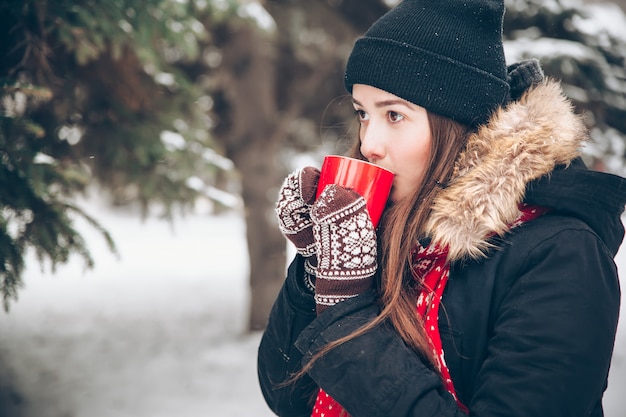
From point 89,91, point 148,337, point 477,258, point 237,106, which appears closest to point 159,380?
point 148,337

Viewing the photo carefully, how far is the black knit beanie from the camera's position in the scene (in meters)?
1.64

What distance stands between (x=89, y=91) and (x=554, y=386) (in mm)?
3461

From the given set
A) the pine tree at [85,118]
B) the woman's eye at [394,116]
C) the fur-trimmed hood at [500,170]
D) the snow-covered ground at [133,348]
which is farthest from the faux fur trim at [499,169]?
the snow-covered ground at [133,348]

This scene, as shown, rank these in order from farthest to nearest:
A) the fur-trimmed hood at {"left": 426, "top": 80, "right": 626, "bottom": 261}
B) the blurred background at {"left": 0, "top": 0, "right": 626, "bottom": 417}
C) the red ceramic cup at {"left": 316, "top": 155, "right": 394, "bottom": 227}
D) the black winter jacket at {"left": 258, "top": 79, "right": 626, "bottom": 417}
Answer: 1. the blurred background at {"left": 0, "top": 0, "right": 626, "bottom": 417}
2. the red ceramic cup at {"left": 316, "top": 155, "right": 394, "bottom": 227}
3. the fur-trimmed hood at {"left": 426, "top": 80, "right": 626, "bottom": 261}
4. the black winter jacket at {"left": 258, "top": 79, "right": 626, "bottom": 417}

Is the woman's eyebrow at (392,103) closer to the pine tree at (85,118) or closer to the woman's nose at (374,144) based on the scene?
the woman's nose at (374,144)

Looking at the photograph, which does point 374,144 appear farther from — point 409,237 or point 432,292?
point 432,292

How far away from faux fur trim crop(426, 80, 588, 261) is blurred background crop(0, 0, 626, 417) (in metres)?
1.07

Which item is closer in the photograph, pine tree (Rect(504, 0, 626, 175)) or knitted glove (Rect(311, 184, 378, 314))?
knitted glove (Rect(311, 184, 378, 314))

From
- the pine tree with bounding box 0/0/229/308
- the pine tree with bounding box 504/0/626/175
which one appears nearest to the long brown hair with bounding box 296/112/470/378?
the pine tree with bounding box 0/0/229/308

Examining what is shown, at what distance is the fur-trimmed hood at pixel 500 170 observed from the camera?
4.66ft

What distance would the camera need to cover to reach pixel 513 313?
132cm

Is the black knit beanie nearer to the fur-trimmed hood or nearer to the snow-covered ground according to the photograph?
the fur-trimmed hood

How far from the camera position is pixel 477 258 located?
4.80ft

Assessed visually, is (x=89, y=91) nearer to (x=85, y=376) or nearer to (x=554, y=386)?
(x=85, y=376)
